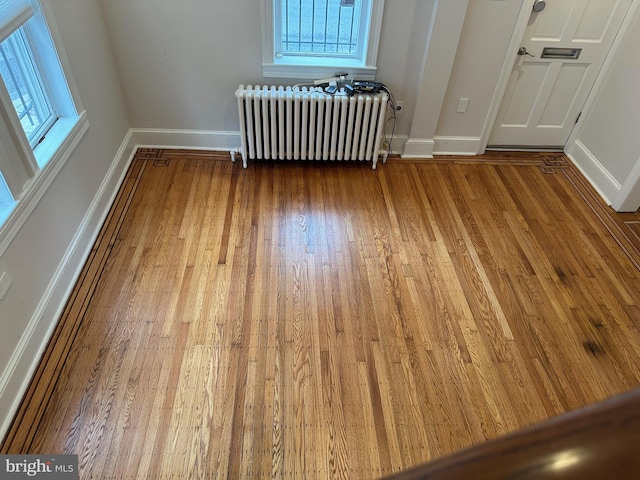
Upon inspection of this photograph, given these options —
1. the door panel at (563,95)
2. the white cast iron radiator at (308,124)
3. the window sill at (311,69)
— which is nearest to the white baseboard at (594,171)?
the door panel at (563,95)

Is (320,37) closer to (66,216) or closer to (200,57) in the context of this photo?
(200,57)

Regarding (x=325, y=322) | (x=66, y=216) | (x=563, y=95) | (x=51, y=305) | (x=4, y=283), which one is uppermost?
(x=563, y=95)

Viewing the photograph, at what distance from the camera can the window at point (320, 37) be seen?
3145mm

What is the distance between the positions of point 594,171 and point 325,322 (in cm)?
271

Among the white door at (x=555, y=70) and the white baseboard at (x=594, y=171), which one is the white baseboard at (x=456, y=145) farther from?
the white baseboard at (x=594, y=171)

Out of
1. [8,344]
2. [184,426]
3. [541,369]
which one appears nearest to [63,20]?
[8,344]

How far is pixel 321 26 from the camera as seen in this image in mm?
3270

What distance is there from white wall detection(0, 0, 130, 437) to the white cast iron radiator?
94 centimetres

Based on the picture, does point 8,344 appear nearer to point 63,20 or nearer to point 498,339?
point 63,20

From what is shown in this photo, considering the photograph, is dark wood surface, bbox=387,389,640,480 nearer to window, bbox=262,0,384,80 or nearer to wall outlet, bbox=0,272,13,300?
wall outlet, bbox=0,272,13,300

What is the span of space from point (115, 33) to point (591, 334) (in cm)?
370

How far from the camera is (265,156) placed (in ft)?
11.6

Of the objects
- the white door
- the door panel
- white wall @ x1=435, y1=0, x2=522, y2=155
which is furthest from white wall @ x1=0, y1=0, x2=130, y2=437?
the door panel

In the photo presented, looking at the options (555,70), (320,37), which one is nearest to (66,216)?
(320,37)
